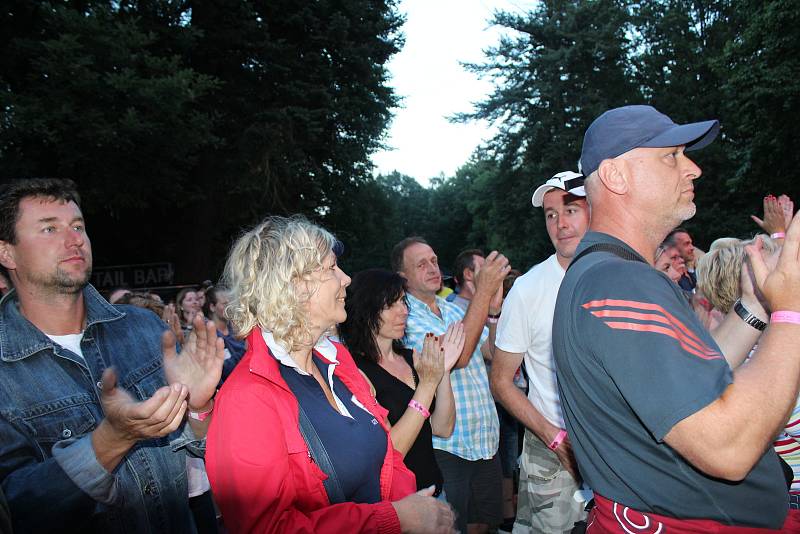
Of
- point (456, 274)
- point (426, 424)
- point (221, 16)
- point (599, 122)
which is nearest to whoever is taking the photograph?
point (599, 122)

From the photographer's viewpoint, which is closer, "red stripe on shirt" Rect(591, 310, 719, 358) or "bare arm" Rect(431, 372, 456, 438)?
"red stripe on shirt" Rect(591, 310, 719, 358)

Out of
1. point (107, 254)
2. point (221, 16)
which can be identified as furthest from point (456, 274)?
point (107, 254)

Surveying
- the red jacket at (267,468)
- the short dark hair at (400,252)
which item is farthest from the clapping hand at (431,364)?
the short dark hair at (400,252)

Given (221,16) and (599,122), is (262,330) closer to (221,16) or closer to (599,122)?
(599,122)

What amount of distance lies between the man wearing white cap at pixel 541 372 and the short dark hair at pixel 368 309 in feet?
2.39

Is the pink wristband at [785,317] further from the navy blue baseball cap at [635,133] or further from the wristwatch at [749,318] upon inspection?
the wristwatch at [749,318]

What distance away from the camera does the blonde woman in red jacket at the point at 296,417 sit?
6.54ft

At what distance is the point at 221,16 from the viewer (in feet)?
49.2

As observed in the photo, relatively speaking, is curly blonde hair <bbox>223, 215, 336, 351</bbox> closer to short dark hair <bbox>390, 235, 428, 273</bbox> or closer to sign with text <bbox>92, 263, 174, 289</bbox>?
short dark hair <bbox>390, 235, 428, 273</bbox>

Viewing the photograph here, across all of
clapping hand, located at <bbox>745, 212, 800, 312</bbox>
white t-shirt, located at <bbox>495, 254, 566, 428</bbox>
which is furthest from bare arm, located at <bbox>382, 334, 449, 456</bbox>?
clapping hand, located at <bbox>745, 212, 800, 312</bbox>

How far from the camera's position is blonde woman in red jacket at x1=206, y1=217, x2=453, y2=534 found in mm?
1993

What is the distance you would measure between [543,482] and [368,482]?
173cm

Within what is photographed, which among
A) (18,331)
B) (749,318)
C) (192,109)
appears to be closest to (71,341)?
(18,331)

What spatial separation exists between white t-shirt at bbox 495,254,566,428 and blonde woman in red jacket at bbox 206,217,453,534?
1291 mm
